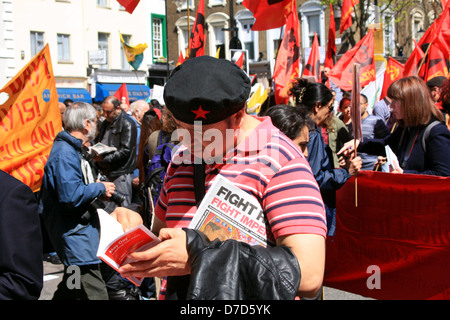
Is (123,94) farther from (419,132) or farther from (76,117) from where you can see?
(419,132)

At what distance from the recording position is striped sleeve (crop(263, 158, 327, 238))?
1.70 metres

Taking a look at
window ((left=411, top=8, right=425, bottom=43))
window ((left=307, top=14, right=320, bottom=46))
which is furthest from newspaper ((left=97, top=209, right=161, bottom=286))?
window ((left=411, top=8, right=425, bottom=43))

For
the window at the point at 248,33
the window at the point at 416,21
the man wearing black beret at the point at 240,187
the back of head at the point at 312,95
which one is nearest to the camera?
the man wearing black beret at the point at 240,187

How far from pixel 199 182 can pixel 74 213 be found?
2596 millimetres

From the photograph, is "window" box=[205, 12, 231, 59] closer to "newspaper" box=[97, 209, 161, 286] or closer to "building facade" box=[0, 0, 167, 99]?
"building facade" box=[0, 0, 167, 99]

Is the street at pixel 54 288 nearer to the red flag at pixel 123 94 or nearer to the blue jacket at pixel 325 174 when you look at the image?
the blue jacket at pixel 325 174

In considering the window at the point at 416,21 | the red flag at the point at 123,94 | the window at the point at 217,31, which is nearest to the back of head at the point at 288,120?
the red flag at the point at 123,94

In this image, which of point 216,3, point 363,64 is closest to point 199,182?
point 363,64

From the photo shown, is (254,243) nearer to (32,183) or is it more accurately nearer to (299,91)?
(32,183)

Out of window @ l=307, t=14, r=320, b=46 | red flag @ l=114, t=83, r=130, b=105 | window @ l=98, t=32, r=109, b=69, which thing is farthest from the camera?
window @ l=307, t=14, r=320, b=46

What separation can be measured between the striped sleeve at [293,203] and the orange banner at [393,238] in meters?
2.55

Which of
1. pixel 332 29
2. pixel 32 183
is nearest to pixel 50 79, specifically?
pixel 32 183

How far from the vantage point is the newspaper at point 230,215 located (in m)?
1.81

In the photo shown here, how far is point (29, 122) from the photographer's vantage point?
185 inches
